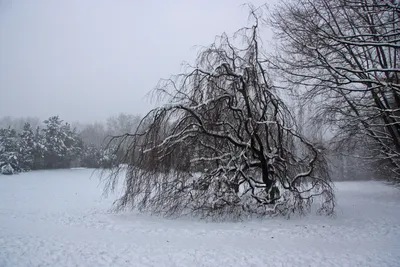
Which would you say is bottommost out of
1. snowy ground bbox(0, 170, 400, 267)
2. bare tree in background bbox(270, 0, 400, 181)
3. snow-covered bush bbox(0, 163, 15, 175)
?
snowy ground bbox(0, 170, 400, 267)

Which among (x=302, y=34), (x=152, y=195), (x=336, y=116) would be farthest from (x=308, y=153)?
(x=152, y=195)

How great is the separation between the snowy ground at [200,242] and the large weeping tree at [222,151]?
0.76 meters

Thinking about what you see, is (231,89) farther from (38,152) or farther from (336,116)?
(38,152)

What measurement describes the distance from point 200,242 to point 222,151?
3.95 m

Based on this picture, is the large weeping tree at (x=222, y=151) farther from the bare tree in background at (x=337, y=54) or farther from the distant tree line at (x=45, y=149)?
the distant tree line at (x=45, y=149)

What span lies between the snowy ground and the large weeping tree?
0.76m

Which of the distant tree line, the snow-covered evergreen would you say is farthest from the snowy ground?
the snow-covered evergreen

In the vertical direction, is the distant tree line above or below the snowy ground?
above

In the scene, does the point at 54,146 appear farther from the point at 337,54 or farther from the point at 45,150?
the point at 337,54

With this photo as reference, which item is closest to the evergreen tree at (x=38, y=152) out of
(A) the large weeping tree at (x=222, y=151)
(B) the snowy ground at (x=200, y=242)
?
(B) the snowy ground at (x=200, y=242)

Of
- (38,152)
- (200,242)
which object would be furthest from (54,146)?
(200,242)

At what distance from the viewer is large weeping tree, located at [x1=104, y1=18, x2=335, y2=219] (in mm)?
8734

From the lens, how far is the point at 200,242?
615 cm

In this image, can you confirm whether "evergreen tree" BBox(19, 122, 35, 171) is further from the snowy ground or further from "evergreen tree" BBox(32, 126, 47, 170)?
the snowy ground
